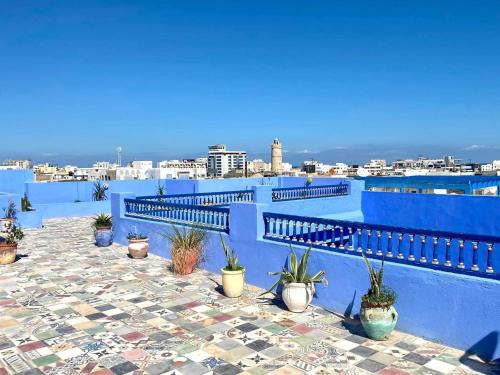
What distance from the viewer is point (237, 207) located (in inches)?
339

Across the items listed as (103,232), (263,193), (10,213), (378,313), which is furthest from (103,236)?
(378,313)

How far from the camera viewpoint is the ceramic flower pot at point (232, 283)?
7.44 meters

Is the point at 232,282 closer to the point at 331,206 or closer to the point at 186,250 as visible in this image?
the point at 186,250

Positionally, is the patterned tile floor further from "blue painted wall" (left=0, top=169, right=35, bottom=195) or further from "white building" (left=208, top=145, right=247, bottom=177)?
"white building" (left=208, top=145, right=247, bottom=177)

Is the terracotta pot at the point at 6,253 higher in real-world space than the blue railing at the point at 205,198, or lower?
lower

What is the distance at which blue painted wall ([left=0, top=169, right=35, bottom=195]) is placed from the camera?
21.2 meters

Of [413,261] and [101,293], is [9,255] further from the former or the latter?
[413,261]

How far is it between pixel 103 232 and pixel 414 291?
8.98m

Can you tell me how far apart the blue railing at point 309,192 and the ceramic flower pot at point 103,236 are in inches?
199

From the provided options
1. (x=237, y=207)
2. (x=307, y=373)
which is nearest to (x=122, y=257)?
(x=237, y=207)

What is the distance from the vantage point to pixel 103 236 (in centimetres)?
1215

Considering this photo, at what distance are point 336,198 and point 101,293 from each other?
8.95 m

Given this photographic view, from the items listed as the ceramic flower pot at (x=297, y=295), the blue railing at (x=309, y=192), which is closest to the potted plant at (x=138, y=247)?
the blue railing at (x=309, y=192)

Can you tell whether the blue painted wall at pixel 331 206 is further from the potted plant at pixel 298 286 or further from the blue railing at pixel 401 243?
the potted plant at pixel 298 286
